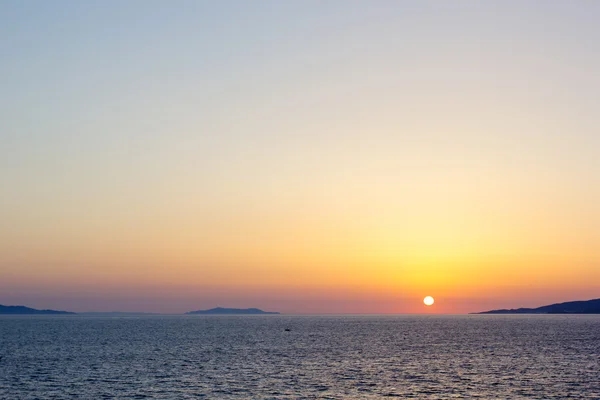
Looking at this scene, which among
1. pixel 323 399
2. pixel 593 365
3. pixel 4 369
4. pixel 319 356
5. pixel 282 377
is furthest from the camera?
pixel 319 356

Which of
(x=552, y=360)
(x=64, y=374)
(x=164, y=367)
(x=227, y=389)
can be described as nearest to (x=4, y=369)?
(x=64, y=374)

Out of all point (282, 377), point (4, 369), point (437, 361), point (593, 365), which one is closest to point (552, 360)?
point (593, 365)

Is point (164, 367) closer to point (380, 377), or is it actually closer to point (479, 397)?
point (380, 377)

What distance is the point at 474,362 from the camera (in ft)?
364

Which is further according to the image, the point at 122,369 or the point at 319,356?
the point at 319,356

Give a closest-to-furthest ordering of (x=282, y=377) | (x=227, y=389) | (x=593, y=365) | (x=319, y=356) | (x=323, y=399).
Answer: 1. (x=323, y=399)
2. (x=227, y=389)
3. (x=282, y=377)
4. (x=593, y=365)
5. (x=319, y=356)

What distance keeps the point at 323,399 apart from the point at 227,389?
551 inches

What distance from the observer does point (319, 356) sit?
123 meters

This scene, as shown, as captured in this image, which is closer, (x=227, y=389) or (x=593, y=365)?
(x=227, y=389)

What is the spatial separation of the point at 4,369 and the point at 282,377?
45.7m

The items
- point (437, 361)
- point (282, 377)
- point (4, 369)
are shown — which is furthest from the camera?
point (437, 361)

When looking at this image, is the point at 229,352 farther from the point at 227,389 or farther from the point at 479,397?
the point at 479,397

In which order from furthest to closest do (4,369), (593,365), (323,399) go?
(593,365), (4,369), (323,399)

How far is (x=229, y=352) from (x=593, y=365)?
71.0 m
